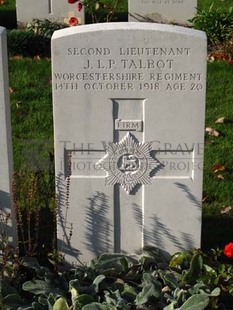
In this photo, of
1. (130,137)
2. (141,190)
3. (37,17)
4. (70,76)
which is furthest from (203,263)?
(37,17)

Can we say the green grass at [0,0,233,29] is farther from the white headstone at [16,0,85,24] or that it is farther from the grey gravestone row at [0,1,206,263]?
the grey gravestone row at [0,1,206,263]

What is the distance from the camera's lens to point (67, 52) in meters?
3.82

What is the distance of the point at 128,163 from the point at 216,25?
5084mm

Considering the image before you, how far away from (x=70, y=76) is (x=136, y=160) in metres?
0.61

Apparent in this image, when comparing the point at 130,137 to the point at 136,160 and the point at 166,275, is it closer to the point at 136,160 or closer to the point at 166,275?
the point at 136,160

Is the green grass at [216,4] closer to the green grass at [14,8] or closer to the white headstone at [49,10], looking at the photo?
the green grass at [14,8]

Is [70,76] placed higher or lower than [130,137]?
higher

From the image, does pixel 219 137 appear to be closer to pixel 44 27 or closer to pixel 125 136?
pixel 125 136

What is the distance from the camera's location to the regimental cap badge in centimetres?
399

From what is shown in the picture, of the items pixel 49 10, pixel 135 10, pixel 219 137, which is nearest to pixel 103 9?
pixel 49 10

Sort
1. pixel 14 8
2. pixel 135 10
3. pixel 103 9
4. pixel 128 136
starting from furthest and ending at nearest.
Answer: pixel 14 8 → pixel 103 9 → pixel 135 10 → pixel 128 136

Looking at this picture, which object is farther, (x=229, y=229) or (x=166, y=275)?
(x=229, y=229)

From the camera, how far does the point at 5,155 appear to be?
3932 mm

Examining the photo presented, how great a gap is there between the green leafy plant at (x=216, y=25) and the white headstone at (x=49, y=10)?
6.06 ft
